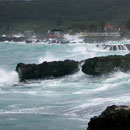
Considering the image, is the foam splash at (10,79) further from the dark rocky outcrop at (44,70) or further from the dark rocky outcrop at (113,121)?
the dark rocky outcrop at (113,121)

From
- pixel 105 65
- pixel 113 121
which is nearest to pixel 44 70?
pixel 105 65

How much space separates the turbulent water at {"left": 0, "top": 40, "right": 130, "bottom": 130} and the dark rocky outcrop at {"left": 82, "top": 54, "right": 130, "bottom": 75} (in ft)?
1.48

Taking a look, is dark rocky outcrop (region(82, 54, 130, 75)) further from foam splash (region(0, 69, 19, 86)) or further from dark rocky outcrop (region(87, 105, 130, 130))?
dark rocky outcrop (region(87, 105, 130, 130))

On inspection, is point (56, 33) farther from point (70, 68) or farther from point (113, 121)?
point (113, 121)

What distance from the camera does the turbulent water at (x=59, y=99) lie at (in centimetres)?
1870

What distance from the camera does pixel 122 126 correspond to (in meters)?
13.6

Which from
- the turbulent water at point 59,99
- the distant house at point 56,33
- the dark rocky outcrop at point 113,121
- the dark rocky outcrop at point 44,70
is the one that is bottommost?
the turbulent water at point 59,99

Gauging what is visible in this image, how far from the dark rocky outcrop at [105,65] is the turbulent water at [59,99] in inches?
17.8

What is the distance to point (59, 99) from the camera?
2342 centimetres

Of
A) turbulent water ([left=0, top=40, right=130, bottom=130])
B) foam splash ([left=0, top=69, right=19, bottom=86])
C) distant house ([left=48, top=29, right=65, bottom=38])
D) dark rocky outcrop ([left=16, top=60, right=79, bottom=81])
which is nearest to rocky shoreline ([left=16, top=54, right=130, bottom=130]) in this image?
dark rocky outcrop ([left=16, top=60, right=79, bottom=81])

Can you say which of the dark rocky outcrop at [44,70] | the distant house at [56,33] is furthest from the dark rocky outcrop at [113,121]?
the distant house at [56,33]

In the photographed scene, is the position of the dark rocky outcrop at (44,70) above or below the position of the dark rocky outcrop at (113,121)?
above

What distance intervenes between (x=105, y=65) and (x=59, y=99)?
8.38m

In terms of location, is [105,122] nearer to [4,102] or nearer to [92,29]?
[4,102]
